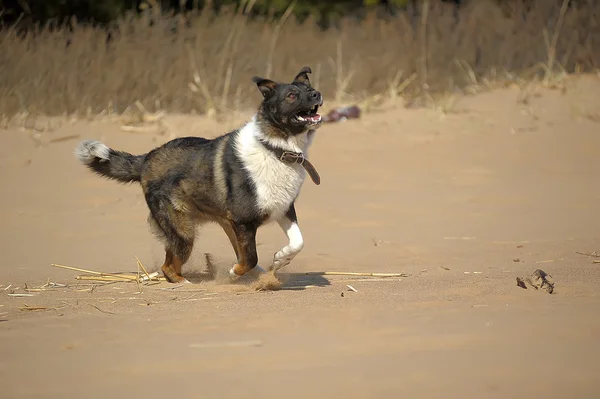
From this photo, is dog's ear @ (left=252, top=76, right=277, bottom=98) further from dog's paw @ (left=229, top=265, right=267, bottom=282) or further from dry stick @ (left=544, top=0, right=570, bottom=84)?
dry stick @ (left=544, top=0, right=570, bottom=84)

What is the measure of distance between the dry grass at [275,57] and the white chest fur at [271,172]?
5.68m

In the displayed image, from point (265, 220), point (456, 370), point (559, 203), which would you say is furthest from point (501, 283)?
point (559, 203)

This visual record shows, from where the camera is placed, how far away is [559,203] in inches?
424

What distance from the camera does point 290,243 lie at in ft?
23.4

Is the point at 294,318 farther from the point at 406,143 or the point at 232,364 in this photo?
the point at 406,143

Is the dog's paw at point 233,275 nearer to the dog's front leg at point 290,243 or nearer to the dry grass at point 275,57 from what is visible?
the dog's front leg at point 290,243

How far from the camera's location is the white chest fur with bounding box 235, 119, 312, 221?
706 cm

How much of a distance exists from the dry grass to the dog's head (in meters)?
5.62

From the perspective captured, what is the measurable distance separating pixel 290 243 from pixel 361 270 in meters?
1.38

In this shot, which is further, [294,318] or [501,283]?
[501,283]

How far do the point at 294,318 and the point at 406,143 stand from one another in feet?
23.1

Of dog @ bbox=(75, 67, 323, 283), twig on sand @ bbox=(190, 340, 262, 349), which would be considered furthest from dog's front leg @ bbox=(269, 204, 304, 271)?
twig on sand @ bbox=(190, 340, 262, 349)

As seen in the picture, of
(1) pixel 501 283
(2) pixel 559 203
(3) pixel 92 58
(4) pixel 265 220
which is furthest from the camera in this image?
(3) pixel 92 58

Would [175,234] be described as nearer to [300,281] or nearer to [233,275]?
[233,275]
